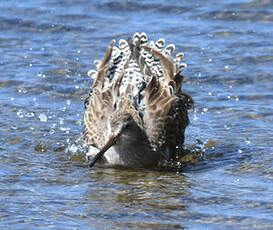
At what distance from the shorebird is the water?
230mm

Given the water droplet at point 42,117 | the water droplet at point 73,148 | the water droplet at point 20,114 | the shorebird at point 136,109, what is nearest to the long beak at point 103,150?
the shorebird at point 136,109

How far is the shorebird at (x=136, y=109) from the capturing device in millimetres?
7922

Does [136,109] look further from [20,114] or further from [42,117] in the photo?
[20,114]

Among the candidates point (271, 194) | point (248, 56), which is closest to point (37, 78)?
point (248, 56)

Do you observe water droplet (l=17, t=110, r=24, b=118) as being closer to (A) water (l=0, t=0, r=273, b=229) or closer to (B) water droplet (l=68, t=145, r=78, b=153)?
(A) water (l=0, t=0, r=273, b=229)

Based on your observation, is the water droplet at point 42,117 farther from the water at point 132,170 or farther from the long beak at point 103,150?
the long beak at point 103,150

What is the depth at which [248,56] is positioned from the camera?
11.4m

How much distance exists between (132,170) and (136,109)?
0.70 m

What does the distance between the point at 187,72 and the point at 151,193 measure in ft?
14.7

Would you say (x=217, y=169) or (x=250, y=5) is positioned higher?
(x=250, y=5)

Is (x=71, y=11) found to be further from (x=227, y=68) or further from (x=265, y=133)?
(x=265, y=133)

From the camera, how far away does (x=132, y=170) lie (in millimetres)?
7867

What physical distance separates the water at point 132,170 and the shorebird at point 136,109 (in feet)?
0.75

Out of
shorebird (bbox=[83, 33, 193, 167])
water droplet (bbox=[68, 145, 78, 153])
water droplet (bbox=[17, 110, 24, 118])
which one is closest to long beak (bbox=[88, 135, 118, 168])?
shorebird (bbox=[83, 33, 193, 167])
